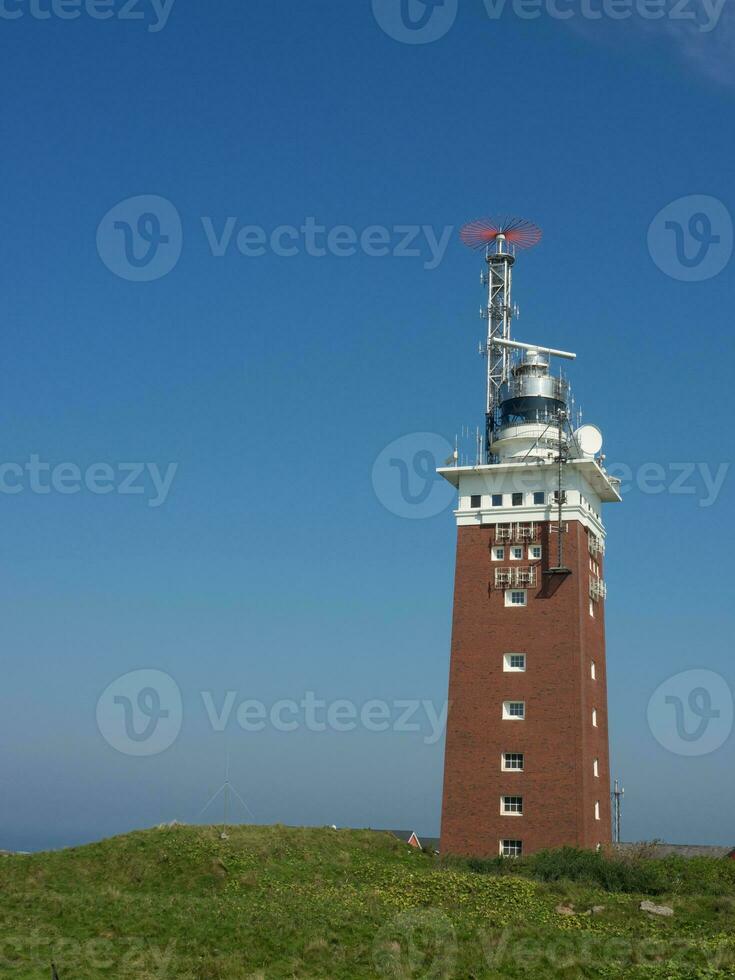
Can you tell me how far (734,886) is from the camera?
4119 centimetres

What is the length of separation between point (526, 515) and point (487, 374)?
9.57 metres

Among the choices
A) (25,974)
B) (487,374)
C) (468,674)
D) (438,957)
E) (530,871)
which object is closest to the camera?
(25,974)

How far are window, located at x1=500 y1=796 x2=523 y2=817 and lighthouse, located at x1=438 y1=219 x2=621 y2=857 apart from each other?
0.15ft

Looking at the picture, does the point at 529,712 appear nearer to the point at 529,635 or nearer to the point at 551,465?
the point at 529,635

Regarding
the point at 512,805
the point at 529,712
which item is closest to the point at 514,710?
the point at 529,712

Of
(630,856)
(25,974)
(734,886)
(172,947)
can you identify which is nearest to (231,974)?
(172,947)

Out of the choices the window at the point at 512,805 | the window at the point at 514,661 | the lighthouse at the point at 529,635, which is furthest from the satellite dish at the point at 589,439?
the window at the point at 512,805

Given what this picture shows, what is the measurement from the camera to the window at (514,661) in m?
53.4

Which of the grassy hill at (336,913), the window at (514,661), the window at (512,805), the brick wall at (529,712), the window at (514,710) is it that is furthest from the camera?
the window at (514,661)

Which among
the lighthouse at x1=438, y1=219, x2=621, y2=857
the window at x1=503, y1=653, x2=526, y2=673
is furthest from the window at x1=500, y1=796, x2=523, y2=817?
the window at x1=503, y1=653, x2=526, y2=673

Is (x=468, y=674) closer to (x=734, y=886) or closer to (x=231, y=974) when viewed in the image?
(x=734, y=886)

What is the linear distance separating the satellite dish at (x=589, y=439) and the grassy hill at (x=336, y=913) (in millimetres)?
20442

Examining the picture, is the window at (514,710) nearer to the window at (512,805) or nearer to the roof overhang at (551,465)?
the window at (512,805)

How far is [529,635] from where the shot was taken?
A: 5350 centimetres
